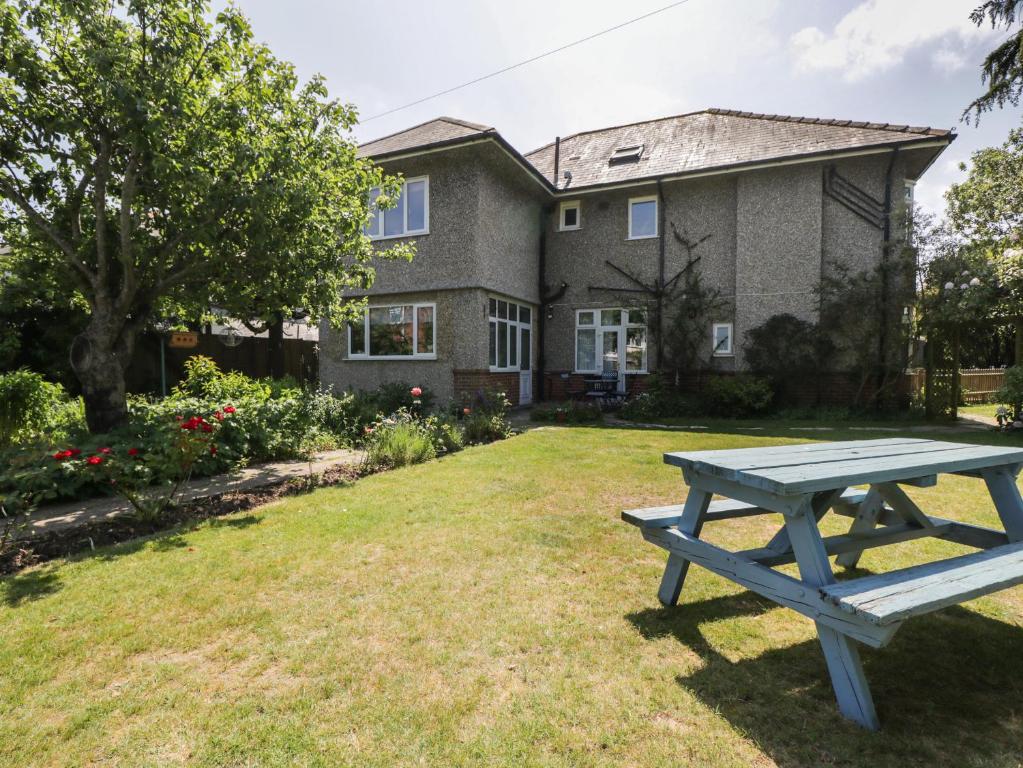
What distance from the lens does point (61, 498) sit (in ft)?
15.7

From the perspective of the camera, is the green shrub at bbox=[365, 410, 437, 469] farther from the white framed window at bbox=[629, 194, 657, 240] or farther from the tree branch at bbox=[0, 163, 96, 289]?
the white framed window at bbox=[629, 194, 657, 240]

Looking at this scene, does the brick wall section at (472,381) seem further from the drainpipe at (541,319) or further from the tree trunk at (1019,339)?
the tree trunk at (1019,339)

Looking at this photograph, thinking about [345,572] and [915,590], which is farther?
[345,572]

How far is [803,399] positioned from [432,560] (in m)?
11.7

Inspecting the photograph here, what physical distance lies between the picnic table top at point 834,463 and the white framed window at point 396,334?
9615 mm

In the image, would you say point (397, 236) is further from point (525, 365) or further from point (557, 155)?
point (557, 155)

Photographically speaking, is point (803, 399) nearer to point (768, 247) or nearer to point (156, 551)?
point (768, 247)

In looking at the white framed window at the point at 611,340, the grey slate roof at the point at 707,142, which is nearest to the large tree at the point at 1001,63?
the grey slate roof at the point at 707,142

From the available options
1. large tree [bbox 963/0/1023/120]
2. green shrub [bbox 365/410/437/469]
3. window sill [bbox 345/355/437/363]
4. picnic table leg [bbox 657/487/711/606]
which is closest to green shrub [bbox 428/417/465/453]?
green shrub [bbox 365/410/437/469]

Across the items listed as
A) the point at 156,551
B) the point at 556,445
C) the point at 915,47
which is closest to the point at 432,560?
the point at 156,551

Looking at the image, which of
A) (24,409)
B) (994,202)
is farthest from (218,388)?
(994,202)

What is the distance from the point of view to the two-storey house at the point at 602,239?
38.1 ft

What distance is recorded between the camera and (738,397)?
1178cm

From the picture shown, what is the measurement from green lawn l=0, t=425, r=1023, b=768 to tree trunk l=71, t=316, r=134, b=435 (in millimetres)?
2906
